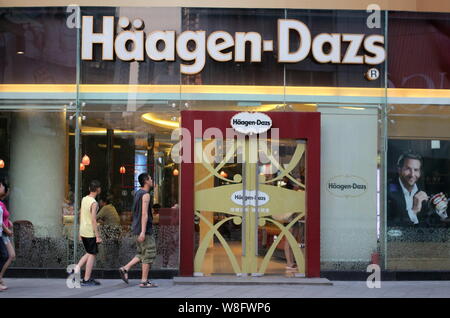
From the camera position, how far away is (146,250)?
12.0m

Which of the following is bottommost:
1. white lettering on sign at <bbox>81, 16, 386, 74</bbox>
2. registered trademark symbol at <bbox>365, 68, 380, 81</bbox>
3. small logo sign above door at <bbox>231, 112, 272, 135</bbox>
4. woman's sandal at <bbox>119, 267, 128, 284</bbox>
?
woman's sandal at <bbox>119, 267, 128, 284</bbox>

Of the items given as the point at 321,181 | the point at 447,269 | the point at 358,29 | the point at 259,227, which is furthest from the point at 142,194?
the point at 447,269

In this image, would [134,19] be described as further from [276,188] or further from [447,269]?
[447,269]

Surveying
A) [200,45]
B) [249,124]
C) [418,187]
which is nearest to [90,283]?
[249,124]

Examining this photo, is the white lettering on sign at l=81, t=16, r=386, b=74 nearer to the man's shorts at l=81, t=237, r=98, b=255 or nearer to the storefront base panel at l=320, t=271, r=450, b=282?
the man's shorts at l=81, t=237, r=98, b=255

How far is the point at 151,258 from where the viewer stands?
1202 cm

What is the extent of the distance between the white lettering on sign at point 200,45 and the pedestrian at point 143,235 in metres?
2.69

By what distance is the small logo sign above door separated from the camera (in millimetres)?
12953

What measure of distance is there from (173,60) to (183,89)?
0.56 meters

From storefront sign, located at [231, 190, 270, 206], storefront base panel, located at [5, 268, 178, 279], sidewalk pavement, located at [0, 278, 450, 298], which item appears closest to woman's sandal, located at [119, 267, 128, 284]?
sidewalk pavement, located at [0, 278, 450, 298]

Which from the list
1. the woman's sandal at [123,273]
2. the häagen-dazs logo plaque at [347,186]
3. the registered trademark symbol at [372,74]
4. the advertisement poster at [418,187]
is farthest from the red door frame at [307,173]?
the advertisement poster at [418,187]

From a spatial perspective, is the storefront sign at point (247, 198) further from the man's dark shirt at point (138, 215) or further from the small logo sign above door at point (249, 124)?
the man's dark shirt at point (138, 215)

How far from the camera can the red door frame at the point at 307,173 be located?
12.9m

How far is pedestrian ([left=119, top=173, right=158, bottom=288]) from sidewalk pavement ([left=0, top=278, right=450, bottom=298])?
266 mm
